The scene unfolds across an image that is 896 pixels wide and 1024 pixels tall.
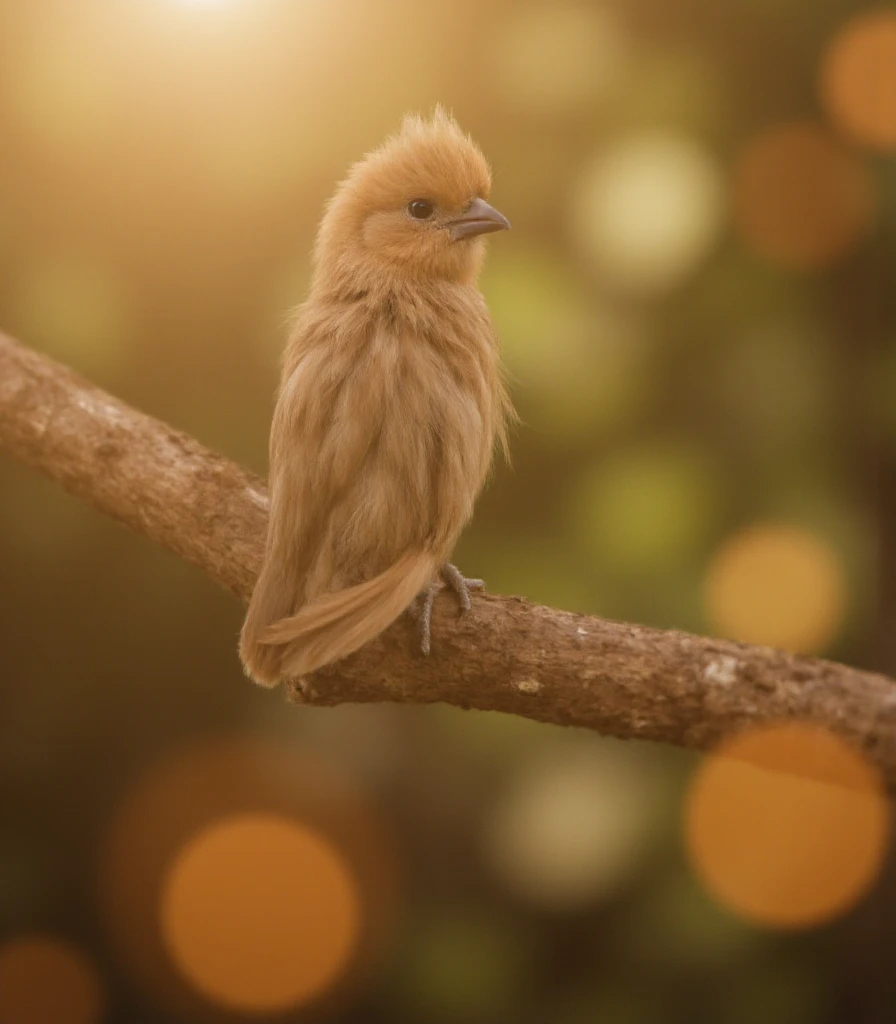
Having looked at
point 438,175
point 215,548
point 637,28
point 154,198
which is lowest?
point 215,548

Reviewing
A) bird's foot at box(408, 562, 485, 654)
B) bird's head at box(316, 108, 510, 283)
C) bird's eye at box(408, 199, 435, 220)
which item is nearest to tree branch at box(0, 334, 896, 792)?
bird's foot at box(408, 562, 485, 654)

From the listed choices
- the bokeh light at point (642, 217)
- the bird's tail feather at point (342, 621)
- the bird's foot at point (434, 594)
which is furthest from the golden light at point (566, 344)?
the bird's tail feather at point (342, 621)

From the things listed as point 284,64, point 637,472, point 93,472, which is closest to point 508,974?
point 637,472

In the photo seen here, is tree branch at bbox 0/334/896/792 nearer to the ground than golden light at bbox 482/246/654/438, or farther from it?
nearer to the ground

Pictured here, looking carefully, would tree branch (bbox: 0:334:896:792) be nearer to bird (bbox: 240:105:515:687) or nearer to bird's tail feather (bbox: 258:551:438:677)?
bird (bbox: 240:105:515:687)

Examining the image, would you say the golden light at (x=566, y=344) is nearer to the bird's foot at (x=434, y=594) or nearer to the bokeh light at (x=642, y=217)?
the bokeh light at (x=642, y=217)

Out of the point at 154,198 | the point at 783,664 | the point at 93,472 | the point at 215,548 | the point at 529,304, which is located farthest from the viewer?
the point at 154,198

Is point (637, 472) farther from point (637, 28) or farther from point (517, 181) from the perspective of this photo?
point (637, 28)
